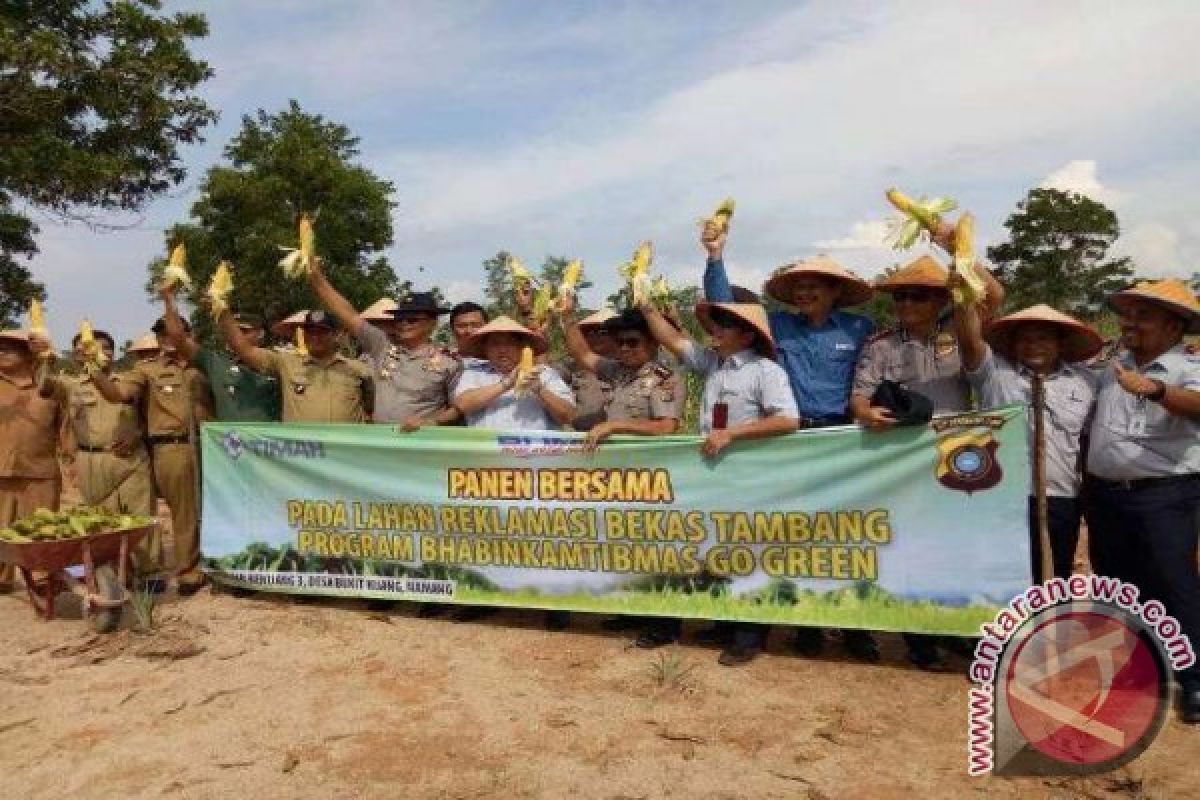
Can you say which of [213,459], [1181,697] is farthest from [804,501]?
[213,459]

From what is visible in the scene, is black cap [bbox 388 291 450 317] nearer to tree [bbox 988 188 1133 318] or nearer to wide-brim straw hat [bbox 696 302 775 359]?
wide-brim straw hat [bbox 696 302 775 359]

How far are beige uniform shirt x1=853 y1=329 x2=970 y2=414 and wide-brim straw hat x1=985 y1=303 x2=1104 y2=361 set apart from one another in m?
0.21

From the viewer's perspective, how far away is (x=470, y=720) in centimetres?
414

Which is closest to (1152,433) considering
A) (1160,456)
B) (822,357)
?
(1160,456)

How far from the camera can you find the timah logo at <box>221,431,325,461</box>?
19.6ft

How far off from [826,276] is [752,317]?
19.8 inches

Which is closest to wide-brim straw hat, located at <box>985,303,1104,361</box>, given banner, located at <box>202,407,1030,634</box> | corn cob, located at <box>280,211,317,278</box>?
banner, located at <box>202,407,1030,634</box>

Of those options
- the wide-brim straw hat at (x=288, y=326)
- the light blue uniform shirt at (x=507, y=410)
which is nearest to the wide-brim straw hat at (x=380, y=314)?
the wide-brim straw hat at (x=288, y=326)

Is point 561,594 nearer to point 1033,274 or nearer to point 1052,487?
point 1052,487

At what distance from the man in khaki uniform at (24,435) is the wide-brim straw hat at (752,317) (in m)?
4.72

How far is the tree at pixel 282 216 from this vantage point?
2058 cm

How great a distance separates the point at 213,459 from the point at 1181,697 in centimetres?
587

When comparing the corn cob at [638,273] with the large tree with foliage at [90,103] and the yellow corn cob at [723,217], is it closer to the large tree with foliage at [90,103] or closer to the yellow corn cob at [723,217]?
the yellow corn cob at [723,217]

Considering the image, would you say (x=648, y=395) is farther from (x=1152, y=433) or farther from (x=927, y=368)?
(x=1152, y=433)
